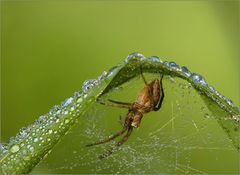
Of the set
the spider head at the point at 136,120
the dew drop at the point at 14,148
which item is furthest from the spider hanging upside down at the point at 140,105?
the dew drop at the point at 14,148

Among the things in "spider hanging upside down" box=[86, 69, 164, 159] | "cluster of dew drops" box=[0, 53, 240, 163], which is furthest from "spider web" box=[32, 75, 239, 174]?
"cluster of dew drops" box=[0, 53, 240, 163]

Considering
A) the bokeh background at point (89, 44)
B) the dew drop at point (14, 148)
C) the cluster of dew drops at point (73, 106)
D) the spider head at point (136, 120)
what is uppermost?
the bokeh background at point (89, 44)

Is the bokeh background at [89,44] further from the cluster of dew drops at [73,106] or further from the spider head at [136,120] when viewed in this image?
the cluster of dew drops at [73,106]

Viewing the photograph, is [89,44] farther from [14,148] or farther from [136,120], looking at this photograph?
[14,148]

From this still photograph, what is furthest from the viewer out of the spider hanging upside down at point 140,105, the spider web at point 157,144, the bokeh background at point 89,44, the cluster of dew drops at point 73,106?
the bokeh background at point 89,44

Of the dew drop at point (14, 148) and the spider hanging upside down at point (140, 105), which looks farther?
the spider hanging upside down at point (140, 105)

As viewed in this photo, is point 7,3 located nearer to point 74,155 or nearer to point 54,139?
point 74,155

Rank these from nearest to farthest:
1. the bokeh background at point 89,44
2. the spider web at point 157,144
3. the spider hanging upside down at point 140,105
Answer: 1. the spider hanging upside down at point 140,105
2. the spider web at point 157,144
3. the bokeh background at point 89,44
